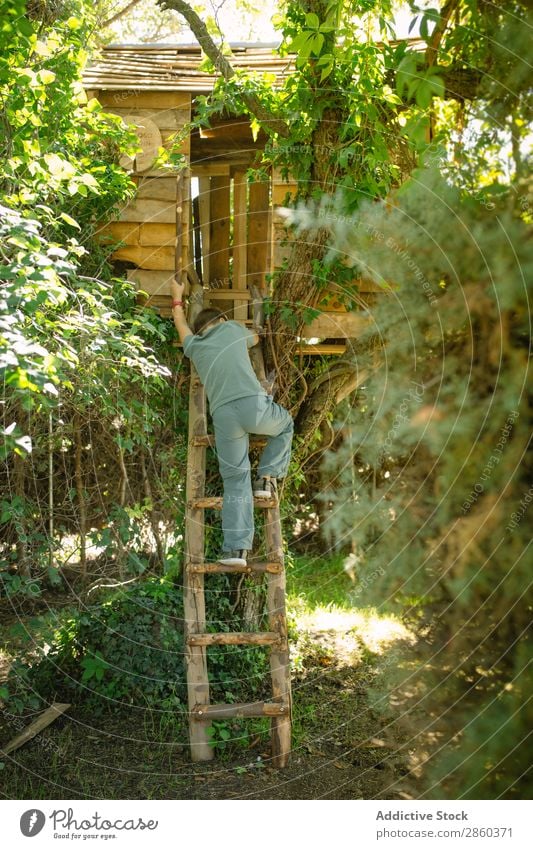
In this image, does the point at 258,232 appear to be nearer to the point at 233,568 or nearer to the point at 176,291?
the point at 176,291

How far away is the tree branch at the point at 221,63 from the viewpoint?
16.5 feet

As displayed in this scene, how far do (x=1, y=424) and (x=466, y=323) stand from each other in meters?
4.04

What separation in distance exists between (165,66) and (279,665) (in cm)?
441

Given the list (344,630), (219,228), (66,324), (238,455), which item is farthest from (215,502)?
(219,228)

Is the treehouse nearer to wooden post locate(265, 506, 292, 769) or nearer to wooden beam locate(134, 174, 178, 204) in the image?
wooden beam locate(134, 174, 178, 204)

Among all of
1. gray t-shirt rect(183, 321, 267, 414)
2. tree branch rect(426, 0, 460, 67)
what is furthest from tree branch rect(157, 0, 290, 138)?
tree branch rect(426, 0, 460, 67)

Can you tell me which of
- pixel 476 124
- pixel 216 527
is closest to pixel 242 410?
pixel 216 527

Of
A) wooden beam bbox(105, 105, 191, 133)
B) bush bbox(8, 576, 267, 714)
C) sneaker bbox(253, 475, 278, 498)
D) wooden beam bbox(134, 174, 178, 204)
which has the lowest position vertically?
bush bbox(8, 576, 267, 714)

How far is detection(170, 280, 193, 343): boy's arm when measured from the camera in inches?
195

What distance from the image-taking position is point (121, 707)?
199 inches

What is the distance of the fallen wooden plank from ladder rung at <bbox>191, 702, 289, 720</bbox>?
1075 mm

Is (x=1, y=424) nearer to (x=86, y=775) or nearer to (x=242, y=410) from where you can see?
(x=242, y=410)

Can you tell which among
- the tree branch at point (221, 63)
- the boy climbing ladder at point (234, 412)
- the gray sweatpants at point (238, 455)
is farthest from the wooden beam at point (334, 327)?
the tree branch at point (221, 63)
